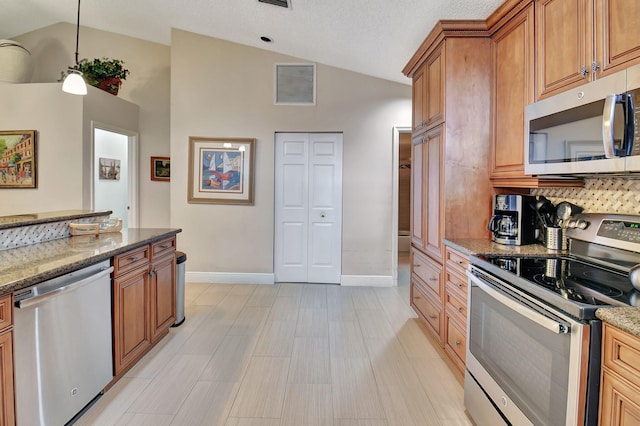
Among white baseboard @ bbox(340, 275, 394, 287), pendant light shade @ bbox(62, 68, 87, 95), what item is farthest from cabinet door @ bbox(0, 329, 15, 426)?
white baseboard @ bbox(340, 275, 394, 287)

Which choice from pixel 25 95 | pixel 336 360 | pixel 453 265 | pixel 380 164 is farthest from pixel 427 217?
pixel 25 95

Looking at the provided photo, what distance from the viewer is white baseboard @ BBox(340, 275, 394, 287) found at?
179 inches

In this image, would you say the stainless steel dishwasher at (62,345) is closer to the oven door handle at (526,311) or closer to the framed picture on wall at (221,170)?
the oven door handle at (526,311)

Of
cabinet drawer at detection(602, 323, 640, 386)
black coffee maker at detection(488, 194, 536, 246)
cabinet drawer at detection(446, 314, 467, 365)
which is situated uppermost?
black coffee maker at detection(488, 194, 536, 246)

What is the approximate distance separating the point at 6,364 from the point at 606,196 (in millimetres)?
3070

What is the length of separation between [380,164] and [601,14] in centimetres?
302

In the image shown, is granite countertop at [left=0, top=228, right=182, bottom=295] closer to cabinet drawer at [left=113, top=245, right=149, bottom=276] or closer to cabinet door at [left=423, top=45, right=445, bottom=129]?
cabinet drawer at [left=113, top=245, right=149, bottom=276]

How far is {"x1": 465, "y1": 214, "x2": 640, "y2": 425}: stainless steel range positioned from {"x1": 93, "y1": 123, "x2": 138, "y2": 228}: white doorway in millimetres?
4968

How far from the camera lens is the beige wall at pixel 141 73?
17.0 ft

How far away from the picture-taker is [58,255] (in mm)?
1923

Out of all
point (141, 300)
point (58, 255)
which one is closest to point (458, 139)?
point (141, 300)

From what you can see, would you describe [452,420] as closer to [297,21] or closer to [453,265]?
[453,265]

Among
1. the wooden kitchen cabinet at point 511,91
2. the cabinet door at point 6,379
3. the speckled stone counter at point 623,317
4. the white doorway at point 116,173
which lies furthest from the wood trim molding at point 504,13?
the white doorway at point 116,173

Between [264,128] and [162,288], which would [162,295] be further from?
[264,128]
